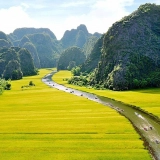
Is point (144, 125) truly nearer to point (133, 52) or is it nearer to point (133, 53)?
point (133, 53)

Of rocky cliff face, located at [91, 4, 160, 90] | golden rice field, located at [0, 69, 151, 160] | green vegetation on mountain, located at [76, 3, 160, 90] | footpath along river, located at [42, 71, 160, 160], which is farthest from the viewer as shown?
rocky cliff face, located at [91, 4, 160, 90]

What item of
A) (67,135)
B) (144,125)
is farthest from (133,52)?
(67,135)

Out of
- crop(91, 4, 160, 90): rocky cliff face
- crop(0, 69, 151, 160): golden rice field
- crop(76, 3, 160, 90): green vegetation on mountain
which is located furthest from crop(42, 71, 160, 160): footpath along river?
crop(91, 4, 160, 90): rocky cliff face

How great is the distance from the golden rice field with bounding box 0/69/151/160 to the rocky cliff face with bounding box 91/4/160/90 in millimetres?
49741

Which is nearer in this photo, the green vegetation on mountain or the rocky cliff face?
the green vegetation on mountain

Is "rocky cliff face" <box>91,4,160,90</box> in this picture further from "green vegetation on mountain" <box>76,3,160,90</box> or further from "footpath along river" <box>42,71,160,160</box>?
"footpath along river" <box>42,71,160,160</box>

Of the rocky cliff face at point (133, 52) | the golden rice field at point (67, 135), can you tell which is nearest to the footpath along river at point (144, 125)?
the golden rice field at point (67, 135)

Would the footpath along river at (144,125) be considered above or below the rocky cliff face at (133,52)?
below

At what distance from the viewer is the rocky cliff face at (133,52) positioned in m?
116

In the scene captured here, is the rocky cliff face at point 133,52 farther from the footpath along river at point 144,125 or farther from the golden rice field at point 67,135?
the golden rice field at point 67,135

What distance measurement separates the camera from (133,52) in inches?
5032

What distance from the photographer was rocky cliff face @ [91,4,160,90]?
4565 inches

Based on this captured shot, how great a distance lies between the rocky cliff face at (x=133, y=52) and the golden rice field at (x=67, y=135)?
49.7m

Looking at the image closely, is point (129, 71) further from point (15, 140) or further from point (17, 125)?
point (15, 140)
